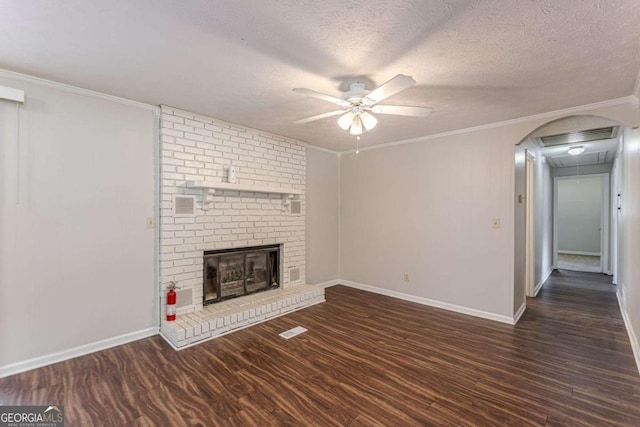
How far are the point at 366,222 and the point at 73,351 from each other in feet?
13.2

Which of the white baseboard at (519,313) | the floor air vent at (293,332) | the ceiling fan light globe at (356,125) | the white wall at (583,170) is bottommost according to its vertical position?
the floor air vent at (293,332)

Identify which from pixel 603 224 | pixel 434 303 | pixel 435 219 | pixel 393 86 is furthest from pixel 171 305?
pixel 603 224

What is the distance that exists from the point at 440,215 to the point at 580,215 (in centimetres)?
793

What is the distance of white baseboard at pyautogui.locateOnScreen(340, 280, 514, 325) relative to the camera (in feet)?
11.6

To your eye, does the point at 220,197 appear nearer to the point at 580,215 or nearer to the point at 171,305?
the point at 171,305

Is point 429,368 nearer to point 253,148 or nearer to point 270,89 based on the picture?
point 270,89

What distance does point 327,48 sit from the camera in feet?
6.27

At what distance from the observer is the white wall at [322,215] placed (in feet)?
15.8

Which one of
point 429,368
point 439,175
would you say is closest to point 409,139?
point 439,175

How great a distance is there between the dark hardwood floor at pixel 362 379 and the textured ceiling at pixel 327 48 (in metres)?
2.45

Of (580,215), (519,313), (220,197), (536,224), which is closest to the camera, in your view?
(220,197)

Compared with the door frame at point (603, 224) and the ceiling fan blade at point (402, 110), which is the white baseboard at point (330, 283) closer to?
the ceiling fan blade at point (402, 110)

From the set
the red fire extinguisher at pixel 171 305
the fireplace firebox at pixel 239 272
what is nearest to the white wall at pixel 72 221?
the red fire extinguisher at pixel 171 305

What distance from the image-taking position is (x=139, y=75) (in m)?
2.35
